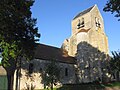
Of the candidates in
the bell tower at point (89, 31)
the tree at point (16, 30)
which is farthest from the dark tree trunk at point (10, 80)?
the bell tower at point (89, 31)

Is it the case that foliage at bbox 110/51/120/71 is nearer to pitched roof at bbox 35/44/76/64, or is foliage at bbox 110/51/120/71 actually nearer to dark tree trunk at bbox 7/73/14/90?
pitched roof at bbox 35/44/76/64

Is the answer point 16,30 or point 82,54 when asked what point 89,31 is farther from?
point 16,30

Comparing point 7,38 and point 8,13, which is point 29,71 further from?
point 8,13

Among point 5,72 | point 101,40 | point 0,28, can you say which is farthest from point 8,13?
point 101,40

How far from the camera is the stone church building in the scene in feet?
122

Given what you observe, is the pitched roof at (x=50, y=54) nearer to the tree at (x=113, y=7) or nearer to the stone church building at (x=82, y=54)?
the stone church building at (x=82, y=54)

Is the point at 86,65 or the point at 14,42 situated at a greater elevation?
the point at 14,42

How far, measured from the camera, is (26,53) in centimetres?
2309

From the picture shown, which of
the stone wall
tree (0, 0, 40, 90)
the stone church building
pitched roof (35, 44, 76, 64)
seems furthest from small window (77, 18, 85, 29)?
tree (0, 0, 40, 90)

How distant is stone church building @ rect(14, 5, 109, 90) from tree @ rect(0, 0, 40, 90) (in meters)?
11.3

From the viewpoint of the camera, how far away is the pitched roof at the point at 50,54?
117 ft

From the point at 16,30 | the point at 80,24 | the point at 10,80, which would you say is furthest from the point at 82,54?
the point at 16,30

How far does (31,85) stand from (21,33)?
540 inches

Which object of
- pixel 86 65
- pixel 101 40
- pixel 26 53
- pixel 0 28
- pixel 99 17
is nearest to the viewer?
pixel 0 28
